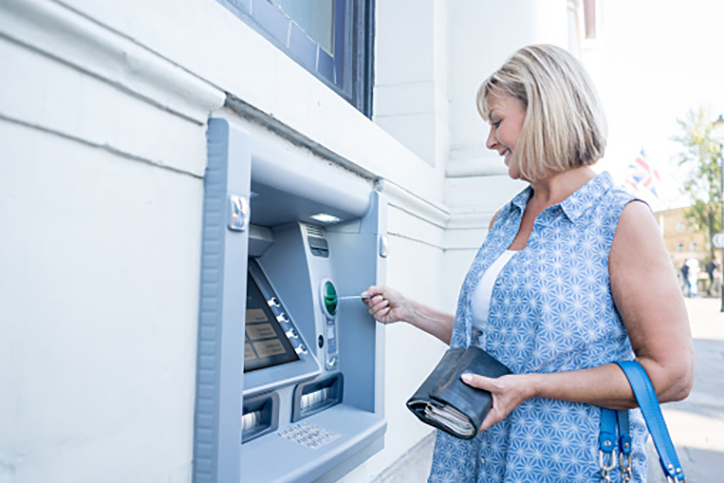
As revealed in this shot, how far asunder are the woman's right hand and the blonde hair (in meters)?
0.58

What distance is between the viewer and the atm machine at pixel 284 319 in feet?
3.56

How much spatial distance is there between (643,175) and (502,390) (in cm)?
1520

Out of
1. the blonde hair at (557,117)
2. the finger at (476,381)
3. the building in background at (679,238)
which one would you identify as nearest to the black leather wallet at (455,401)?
the finger at (476,381)

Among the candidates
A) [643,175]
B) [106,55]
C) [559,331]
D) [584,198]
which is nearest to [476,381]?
[559,331]

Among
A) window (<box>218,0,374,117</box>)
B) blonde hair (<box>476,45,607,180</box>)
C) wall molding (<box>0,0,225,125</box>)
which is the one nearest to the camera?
wall molding (<box>0,0,225,125</box>)

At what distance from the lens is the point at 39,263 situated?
77cm

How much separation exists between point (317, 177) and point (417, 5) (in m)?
1.86

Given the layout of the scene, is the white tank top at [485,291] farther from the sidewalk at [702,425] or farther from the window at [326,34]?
the sidewalk at [702,425]

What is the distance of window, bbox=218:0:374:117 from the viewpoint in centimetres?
169

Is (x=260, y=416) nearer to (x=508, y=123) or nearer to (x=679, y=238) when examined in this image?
(x=508, y=123)

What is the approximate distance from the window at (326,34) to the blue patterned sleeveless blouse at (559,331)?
1031mm

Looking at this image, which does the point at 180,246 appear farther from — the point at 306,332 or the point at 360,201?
the point at 360,201

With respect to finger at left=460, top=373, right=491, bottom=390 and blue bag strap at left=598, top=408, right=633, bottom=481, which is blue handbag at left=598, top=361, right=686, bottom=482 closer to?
blue bag strap at left=598, top=408, right=633, bottom=481

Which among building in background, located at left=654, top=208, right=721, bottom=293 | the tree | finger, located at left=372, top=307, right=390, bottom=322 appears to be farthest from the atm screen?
building in background, located at left=654, top=208, right=721, bottom=293
